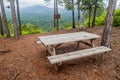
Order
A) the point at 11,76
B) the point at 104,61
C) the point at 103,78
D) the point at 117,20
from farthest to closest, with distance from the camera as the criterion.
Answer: the point at 117,20 < the point at 104,61 < the point at 11,76 < the point at 103,78

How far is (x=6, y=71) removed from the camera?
4328mm

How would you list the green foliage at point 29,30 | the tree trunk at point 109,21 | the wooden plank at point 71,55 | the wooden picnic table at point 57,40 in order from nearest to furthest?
the wooden plank at point 71,55 → the wooden picnic table at point 57,40 → the tree trunk at point 109,21 → the green foliage at point 29,30

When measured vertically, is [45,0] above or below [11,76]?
above

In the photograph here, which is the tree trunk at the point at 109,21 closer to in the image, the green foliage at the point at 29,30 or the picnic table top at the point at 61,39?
the picnic table top at the point at 61,39

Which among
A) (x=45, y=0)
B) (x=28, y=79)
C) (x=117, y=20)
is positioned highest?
(x=45, y=0)

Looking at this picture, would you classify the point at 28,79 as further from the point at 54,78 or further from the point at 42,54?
the point at 42,54

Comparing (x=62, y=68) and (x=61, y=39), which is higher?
(x=61, y=39)

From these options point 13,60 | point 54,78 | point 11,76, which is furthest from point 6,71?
point 54,78

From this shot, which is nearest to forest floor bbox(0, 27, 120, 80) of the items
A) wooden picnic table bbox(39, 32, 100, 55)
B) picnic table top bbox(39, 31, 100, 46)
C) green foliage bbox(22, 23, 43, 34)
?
wooden picnic table bbox(39, 32, 100, 55)

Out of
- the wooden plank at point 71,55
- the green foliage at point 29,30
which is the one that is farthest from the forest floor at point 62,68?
the green foliage at point 29,30

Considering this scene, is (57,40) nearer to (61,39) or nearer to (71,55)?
(61,39)

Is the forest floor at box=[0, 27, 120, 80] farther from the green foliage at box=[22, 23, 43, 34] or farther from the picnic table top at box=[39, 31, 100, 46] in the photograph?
the green foliage at box=[22, 23, 43, 34]

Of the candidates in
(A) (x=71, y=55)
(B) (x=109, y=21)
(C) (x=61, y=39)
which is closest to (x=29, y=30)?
(C) (x=61, y=39)

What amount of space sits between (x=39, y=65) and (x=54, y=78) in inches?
38.5
